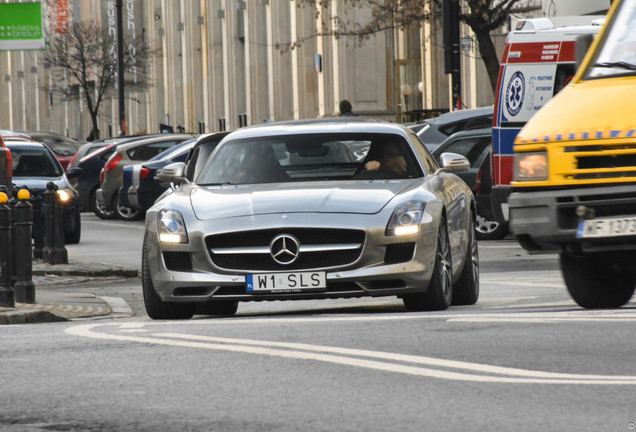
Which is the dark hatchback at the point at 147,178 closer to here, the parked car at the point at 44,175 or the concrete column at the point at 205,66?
the parked car at the point at 44,175

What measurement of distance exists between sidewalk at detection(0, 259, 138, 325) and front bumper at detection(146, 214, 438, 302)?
2019 millimetres

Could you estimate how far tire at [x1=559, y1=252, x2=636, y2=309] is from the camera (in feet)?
34.8

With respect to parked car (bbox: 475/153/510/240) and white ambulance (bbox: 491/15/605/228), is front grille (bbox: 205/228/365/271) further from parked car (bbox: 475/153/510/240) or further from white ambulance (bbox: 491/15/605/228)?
parked car (bbox: 475/153/510/240)

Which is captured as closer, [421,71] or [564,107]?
[564,107]

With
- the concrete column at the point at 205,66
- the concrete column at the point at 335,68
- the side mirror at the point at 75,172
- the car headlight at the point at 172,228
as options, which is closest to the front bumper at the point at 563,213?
the car headlight at the point at 172,228

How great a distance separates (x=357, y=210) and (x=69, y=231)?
1491 centimetres

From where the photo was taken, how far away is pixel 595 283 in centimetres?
1073

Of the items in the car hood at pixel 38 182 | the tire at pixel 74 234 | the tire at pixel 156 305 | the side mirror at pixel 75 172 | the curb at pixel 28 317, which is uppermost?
the side mirror at pixel 75 172

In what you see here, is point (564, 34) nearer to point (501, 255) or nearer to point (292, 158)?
point (501, 255)

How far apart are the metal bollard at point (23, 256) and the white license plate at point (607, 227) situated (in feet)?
20.2

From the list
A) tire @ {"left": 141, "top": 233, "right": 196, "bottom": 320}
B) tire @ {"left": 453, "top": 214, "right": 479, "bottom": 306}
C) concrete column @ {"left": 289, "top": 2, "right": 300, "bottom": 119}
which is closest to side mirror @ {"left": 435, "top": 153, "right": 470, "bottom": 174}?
tire @ {"left": 453, "top": 214, "right": 479, "bottom": 306}

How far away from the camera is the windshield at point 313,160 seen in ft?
40.7

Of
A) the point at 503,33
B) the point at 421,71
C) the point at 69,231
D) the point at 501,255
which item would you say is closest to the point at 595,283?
the point at 501,255

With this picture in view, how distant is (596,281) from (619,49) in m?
1.44
